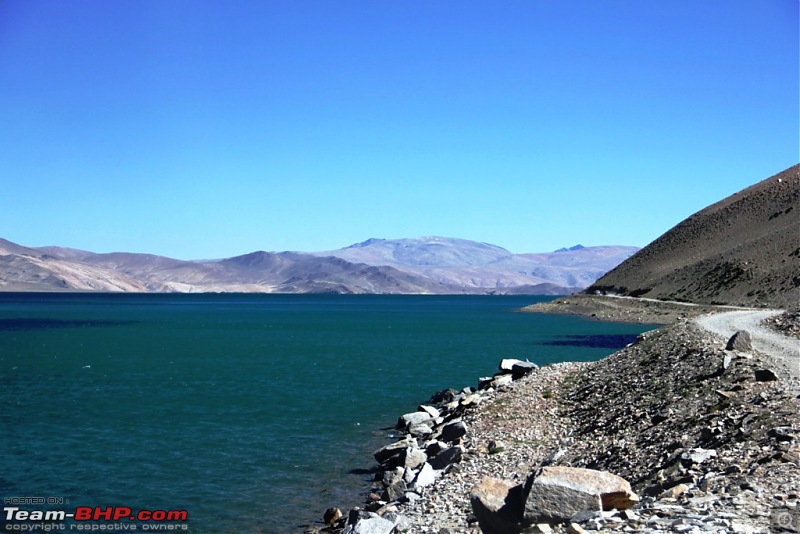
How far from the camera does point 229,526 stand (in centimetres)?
1756

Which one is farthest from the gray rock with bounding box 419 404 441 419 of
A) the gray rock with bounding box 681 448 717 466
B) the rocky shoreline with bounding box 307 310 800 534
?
the gray rock with bounding box 681 448 717 466

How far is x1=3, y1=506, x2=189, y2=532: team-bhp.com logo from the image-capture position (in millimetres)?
17328

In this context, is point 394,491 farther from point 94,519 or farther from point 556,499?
point 556,499

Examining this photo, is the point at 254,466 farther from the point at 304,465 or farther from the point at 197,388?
the point at 197,388

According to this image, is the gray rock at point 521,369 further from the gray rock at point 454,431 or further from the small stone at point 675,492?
the small stone at point 675,492

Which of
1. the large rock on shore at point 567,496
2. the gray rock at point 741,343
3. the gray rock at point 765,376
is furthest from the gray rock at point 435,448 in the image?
the gray rock at point 741,343

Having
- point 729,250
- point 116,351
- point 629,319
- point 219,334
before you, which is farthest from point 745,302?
point 116,351

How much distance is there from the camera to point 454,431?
23.9 meters

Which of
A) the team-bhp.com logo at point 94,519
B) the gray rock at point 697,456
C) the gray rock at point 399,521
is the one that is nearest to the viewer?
the gray rock at point 399,521

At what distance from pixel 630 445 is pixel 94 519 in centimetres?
1373

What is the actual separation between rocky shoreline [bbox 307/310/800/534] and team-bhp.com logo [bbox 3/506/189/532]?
3982mm

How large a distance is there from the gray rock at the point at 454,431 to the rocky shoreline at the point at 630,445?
0.15 ft

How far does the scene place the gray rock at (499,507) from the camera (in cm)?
1187

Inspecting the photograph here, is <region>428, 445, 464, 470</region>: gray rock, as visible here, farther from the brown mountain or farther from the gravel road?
the brown mountain
